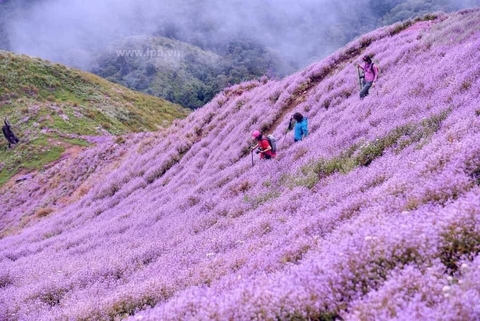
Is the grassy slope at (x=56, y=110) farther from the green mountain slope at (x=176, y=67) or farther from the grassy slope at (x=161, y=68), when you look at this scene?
the green mountain slope at (x=176, y=67)

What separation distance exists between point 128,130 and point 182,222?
5004cm

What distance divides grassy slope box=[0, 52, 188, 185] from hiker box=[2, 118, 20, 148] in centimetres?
97

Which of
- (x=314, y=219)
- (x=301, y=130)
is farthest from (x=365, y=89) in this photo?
(x=314, y=219)

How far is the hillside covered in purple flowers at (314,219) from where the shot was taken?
3.99 meters

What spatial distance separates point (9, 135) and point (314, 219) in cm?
5242

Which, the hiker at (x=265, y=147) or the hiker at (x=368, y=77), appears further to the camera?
the hiker at (x=368, y=77)

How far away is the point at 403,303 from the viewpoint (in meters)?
3.28

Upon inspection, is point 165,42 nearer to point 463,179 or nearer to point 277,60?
point 277,60

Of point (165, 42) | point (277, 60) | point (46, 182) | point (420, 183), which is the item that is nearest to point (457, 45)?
point (420, 183)

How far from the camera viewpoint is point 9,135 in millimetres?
49938

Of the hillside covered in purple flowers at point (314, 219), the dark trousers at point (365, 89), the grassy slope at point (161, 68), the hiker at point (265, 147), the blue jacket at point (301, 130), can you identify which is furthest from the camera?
the grassy slope at point (161, 68)

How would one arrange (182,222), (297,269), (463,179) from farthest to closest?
(182,222), (463,179), (297,269)

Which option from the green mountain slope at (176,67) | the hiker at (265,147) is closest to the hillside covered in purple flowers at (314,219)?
the hiker at (265,147)

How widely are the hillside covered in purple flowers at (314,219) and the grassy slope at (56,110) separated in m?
28.9
